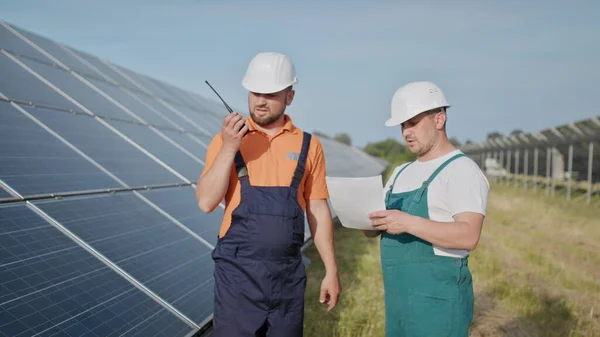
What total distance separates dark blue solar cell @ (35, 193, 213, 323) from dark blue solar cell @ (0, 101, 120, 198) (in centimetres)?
20

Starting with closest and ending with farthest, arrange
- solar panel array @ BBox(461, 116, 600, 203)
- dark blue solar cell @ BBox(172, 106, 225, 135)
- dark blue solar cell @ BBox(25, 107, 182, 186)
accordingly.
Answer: dark blue solar cell @ BBox(25, 107, 182, 186) < dark blue solar cell @ BBox(172, 106, 225, 135) < solar panel array @ BBox(461, 116, 600, 203)

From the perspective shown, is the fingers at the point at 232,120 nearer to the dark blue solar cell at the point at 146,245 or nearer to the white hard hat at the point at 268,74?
the white hard hat at the point at 268,74

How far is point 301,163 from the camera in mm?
2916

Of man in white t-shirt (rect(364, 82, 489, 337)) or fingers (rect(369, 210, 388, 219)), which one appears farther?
fingers (rect(369, 210, 388, 219))

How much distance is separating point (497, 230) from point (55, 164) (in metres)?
10.4

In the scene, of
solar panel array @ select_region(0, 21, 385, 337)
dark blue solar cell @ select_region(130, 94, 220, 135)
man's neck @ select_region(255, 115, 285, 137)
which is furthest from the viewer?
dark blue solar cell @ select_region(130, 94, 220, 135)

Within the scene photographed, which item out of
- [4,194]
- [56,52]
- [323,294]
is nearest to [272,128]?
[323,294]

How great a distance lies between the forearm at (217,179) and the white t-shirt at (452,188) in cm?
110

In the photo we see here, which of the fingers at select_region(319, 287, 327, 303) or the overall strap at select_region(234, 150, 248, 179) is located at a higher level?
the overall strap at select_region(234, 150, 248, 179)

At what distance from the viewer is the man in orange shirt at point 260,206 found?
270 centimetres

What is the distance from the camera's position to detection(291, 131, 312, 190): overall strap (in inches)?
112

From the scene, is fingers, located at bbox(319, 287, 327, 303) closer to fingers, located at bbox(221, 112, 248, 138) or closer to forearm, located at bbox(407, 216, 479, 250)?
forearm, located at bbox(407, 216, 479, 250)


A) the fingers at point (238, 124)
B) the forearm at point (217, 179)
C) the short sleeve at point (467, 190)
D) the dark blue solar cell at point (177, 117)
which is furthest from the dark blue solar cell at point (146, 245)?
the dark blue solar cell at point (177, 117)

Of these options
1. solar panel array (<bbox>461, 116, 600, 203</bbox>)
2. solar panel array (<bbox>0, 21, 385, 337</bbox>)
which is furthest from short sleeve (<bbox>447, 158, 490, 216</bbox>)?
solar panel array (<bbox>461, 116, 600, 203</bbox>)
